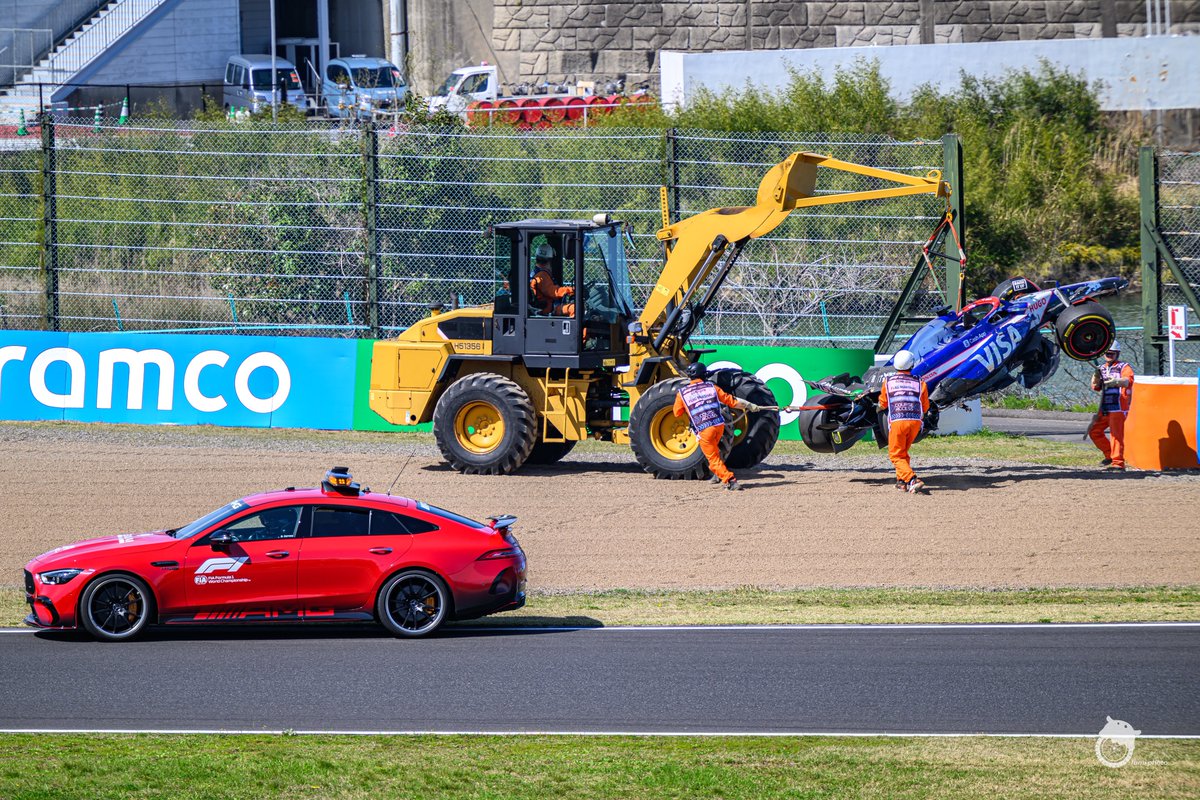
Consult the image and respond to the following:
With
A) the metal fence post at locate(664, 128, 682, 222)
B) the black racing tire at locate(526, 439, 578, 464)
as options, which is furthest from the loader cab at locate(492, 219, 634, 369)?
the metal fence post at locate(664, 128, 682, 222)

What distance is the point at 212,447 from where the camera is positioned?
19250mm

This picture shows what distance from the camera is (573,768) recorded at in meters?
7.93

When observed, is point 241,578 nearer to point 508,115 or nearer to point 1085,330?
point 1085,330

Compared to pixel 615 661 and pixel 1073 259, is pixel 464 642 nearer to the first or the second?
pixel 615 661

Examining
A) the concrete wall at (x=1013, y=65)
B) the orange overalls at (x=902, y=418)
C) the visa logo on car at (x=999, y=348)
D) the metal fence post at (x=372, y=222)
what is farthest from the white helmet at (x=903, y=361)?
the concrete wall at (x=1013, y=65)

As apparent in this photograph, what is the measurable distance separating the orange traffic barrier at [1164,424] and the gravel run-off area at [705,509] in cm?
59

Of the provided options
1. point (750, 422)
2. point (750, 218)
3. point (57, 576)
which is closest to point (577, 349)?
point (750, 422)

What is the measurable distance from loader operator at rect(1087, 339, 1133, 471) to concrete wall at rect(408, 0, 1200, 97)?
79.7ft

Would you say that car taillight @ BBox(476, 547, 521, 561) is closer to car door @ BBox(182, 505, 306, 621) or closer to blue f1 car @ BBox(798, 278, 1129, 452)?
car door @ BBox(182, 505, 306, 621)

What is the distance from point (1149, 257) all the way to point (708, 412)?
7.66 meters

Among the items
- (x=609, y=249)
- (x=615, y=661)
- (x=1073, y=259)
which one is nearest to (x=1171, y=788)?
(x=615, y=661)

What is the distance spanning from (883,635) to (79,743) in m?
5.76

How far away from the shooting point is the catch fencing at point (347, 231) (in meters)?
22.8

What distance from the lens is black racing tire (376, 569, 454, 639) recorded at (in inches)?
438
